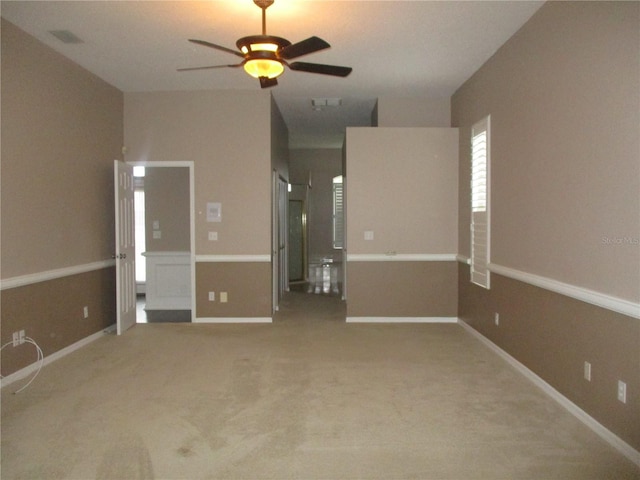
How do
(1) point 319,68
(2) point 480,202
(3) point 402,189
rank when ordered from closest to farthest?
(1) point 319,68 → (2) point 480,202 → (3) point 402,189

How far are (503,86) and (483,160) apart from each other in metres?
0.79

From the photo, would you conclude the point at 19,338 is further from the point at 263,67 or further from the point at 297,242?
the point at 297,242

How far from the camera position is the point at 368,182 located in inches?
234

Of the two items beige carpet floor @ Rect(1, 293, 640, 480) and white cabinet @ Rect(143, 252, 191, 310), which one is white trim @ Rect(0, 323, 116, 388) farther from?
white cabinet @ Rect(143, 252, 191, 310)

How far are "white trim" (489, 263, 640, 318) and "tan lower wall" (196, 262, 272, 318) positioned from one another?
2990 millimetres

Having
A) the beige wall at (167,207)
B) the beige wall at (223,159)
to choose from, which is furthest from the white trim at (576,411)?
the beige wall at (167,207)

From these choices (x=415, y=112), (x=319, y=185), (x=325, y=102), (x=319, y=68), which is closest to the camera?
(x=319, y=68)

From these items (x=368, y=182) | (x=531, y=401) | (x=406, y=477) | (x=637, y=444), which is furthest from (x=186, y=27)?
(x=637, y=444)

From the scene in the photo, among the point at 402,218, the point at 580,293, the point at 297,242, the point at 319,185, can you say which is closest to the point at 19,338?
the point at 402,218

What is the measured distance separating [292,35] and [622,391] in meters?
3.71

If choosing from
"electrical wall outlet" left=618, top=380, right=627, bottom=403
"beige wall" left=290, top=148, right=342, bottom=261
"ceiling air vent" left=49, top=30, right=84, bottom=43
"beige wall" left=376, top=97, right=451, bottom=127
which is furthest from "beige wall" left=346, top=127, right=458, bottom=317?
"beige wall" left=290, top=148, right=342, bottom=261

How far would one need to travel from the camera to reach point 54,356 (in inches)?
175

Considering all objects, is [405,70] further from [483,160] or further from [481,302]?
[481,302]

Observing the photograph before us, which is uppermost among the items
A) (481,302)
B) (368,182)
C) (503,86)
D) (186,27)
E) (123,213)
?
(186,27)
